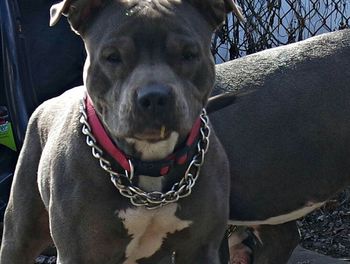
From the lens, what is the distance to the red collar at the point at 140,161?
3.74 metres

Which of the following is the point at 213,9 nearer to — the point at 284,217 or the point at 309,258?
the point at 284,217

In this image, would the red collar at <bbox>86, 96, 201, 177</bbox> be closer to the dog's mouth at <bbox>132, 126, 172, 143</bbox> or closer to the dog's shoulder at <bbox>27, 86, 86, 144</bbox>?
the dog's shoulder at <bbox>27, 86, 86, 144</bbox>

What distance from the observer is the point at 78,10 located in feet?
12.4

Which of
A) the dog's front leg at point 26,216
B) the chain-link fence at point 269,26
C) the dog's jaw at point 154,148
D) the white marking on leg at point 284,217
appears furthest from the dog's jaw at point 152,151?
the chain-link fence at point 269,26

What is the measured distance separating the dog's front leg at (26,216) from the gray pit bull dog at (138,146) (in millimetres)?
190

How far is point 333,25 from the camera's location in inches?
274

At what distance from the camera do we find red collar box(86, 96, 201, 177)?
374 centimetres

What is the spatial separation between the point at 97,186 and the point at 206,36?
703 millimetres

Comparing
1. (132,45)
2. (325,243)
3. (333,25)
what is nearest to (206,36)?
(132,45)

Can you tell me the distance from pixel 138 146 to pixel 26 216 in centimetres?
75

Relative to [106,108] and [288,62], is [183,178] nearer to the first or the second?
[106,108]

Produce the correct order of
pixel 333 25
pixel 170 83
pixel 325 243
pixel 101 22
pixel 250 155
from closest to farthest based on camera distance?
pixel 170 83, pixel 101 22, pixel 250 155, pixel 325 243, pixel 333 25

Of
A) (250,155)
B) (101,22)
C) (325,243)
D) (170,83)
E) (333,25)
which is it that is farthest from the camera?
(333,25)

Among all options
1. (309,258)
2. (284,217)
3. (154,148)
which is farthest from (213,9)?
(309,258)
